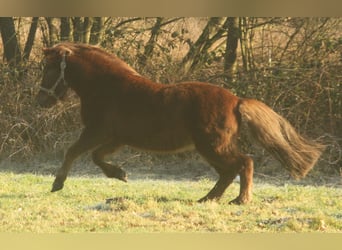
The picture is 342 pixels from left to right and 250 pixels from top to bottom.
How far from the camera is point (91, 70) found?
12.0 feet

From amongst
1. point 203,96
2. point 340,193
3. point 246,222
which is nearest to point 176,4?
point 203,96

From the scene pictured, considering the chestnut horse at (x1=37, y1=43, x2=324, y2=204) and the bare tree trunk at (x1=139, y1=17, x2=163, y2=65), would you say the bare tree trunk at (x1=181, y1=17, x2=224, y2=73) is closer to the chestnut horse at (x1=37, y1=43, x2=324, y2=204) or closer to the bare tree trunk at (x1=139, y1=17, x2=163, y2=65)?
the bare tree trunk at (x1=139, y1=17, x2=163, y2=65)

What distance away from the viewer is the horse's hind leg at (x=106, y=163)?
3.68 meters

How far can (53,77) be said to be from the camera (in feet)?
12.1

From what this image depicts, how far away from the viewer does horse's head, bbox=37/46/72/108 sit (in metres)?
3.64

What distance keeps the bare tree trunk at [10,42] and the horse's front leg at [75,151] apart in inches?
28.7

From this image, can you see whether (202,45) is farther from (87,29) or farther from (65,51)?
(65,51)

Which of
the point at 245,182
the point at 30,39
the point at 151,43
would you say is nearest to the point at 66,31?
the point at 30,39

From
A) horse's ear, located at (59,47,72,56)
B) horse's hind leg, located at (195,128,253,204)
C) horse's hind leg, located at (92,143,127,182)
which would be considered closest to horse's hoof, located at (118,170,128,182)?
horse's hind leg, located at (92,143,127,182)

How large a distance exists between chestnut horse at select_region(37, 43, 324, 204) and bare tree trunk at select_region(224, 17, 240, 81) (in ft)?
1.67

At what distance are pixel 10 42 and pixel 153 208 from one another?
133cm

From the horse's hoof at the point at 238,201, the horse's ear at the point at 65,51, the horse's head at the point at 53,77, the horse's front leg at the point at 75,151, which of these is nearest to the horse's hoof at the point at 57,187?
the horse's front leg at the point at 75,151

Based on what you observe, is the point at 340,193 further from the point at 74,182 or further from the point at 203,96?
the point at 74,182

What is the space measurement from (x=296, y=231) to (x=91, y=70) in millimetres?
1327
